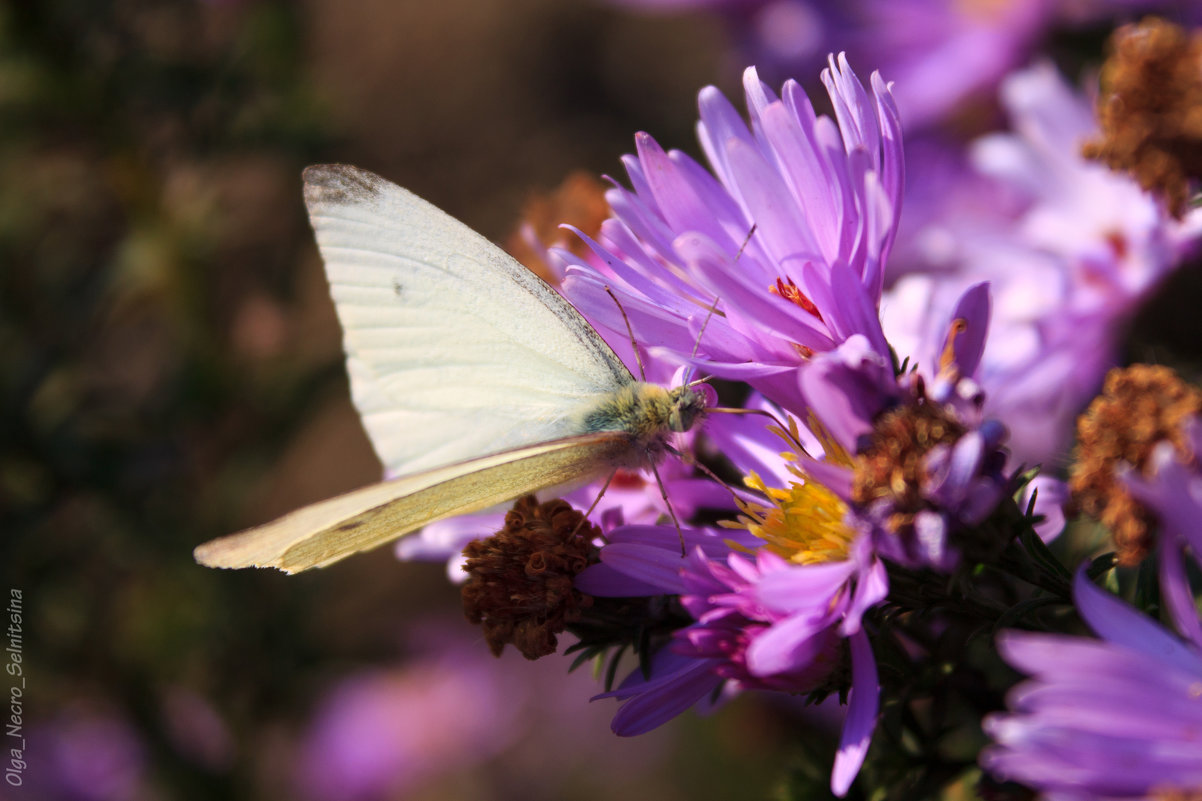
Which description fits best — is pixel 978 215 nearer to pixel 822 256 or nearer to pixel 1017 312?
pixel 1017 312

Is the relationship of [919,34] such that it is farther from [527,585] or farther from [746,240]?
[527,585]

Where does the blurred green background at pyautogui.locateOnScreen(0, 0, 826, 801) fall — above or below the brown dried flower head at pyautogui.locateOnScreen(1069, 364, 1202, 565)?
above

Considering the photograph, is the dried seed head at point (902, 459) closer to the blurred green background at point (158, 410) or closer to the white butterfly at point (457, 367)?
the white butterfly at point (457, 367)

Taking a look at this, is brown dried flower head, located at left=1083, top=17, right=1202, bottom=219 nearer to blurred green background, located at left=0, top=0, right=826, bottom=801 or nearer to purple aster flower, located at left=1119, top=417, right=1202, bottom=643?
purple aster flower, located at left=1119, top=417, right=1202, bottom=643

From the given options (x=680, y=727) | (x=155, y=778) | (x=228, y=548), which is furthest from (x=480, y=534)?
(x=680, y=727)

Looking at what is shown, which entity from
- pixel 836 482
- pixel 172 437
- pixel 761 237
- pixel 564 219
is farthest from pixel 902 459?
pixel 172 437

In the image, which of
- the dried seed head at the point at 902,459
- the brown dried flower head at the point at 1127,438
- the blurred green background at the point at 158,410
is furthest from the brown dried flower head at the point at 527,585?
the blurred green background at the point at 158,410

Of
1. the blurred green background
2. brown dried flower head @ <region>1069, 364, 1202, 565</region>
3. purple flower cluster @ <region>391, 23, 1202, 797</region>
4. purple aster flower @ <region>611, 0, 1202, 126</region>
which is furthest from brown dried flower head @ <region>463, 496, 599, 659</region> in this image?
purple aster flower @ <region>611, 0, 1202, 126</region>

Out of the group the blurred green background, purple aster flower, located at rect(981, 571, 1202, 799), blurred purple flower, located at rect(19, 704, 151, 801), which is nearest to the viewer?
purple aster flower, located at rect(981, 571, 1202, 799)
